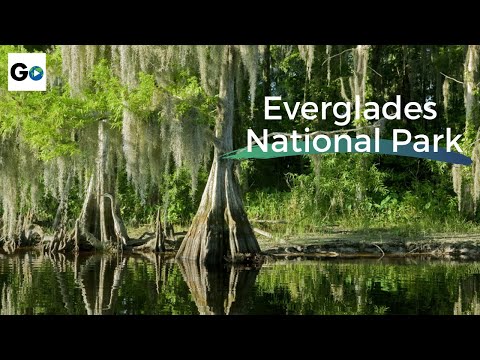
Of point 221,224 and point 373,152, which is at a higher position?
point 373,152

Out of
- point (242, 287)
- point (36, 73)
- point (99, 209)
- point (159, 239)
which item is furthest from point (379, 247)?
point (36, 73)

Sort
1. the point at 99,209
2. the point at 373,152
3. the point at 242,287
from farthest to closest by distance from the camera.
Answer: the point at 373,152, the point at 99,209, the point at 242,287

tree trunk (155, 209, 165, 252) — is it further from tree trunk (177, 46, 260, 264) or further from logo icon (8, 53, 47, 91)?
logo icon (8, 53, 47, 91)

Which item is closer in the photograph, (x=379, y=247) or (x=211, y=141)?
(x=211, y=141)

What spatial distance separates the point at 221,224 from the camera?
13875 millimetres

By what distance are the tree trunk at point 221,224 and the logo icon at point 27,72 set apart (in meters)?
3.28

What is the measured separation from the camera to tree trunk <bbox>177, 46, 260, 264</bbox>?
13695 millimetres

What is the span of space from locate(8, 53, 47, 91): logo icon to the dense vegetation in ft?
0.93

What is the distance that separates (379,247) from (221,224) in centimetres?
354

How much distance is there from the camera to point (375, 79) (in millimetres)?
20875

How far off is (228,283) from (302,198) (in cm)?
746

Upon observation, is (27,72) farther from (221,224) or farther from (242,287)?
(242,287)

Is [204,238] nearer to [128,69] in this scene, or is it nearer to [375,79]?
[128,69]

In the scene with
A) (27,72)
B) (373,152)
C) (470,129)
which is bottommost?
(373,152)
